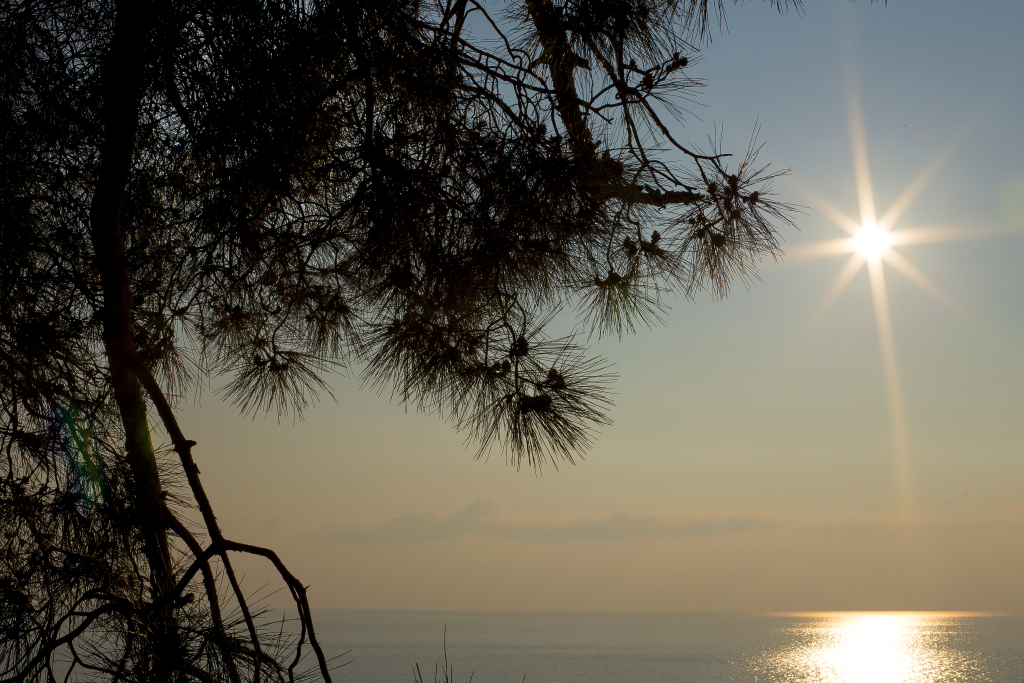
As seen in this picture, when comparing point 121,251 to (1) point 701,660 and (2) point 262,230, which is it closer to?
(2) point 262,230

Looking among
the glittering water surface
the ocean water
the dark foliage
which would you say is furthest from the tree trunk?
the glittering water surface

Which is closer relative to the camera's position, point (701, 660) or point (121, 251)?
point (121, 251)

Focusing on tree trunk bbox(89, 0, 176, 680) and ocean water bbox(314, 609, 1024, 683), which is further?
ocean water bbox(314, 609, 1024, 683)

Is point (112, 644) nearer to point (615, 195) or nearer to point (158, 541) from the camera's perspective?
point (158, 541)

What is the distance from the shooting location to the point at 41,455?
1.42 m

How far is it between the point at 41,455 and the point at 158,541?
449 millimetres

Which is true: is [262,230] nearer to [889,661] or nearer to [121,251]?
[121,251]

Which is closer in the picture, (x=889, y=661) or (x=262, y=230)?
(x=262, y=230)

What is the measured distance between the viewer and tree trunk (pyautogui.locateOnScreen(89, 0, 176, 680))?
47.6 inches

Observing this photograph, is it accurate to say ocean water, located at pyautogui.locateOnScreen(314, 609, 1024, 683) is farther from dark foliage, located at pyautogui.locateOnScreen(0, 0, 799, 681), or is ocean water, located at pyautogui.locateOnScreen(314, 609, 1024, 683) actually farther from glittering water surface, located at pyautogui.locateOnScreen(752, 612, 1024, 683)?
dark foliage, located at pyautogui.locateOnScreen(0, 0, 799, 681)

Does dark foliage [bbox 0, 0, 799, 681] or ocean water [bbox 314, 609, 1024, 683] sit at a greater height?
dark foliage [bbox 0, 0, 799, 681]

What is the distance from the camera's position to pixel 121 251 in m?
1.32

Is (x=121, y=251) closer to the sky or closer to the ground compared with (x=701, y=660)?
closer to the sky

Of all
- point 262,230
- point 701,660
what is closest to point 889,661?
point 701,660
